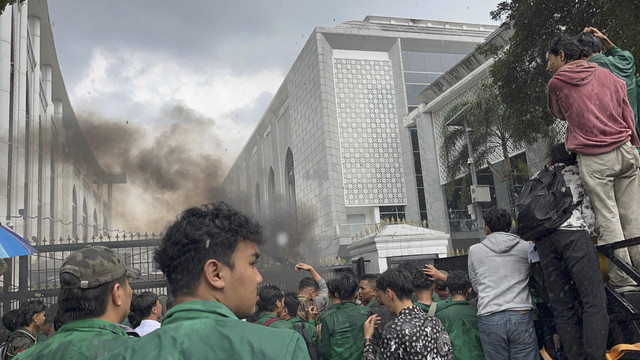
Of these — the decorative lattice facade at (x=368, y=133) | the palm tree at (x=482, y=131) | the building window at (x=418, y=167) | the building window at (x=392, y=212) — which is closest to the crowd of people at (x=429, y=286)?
the palm tree at (x=482, y=131)

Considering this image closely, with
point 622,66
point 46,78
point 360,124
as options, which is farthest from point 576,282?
point 46,78

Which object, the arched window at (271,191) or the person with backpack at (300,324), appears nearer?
the person with backpack at (300,324)

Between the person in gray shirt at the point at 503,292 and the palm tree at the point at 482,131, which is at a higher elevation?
the palm tree at the point at 482,131

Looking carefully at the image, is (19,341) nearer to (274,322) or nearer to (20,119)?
(274,322)

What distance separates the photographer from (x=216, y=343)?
108 centimetres

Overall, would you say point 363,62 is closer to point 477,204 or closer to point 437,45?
point 437,45

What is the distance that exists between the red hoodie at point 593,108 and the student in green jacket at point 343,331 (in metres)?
2.06

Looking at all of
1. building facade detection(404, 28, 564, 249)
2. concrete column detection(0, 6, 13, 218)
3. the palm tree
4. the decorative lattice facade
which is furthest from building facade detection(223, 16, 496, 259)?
concrete column detection(0, 6, 13, 218)

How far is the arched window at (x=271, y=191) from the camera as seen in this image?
41.9 m

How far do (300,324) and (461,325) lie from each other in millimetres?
1581

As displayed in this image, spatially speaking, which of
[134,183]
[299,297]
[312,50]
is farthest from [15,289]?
[312,50]

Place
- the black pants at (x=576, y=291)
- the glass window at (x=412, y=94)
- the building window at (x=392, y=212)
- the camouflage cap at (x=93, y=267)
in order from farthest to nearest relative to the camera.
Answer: the glass window at (x=412, y=94) < the building window at (x=392, y=212) < the black pants at (x=576, y=291) < the camouflage cap at (x=93, y=267)

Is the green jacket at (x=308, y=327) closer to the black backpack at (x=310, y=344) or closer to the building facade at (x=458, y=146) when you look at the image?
the black backpack at (x=310, y=344)

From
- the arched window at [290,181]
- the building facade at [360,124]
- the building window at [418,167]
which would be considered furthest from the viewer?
the arched window at [290,181]
